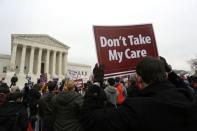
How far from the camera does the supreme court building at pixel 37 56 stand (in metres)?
60.9

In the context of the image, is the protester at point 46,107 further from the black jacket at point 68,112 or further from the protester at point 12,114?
the black jacket at point 68,112

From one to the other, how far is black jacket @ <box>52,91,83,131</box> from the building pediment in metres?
60.2

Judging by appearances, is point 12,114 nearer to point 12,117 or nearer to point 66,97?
point 12,117

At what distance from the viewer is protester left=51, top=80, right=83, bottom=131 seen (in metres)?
4.30

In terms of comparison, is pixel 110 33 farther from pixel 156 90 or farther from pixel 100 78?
pixel 156 90

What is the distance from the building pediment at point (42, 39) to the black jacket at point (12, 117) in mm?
59486

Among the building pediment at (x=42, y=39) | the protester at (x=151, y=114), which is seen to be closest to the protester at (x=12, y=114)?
the protester at (x=151, y=114)

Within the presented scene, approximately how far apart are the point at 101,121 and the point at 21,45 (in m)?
63.9

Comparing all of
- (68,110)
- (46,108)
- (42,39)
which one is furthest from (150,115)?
(42,39)

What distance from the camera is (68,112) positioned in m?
→ 4.35

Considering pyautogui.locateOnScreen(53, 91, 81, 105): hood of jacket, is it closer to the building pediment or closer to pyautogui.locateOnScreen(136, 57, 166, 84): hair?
pyautogui.locateOnScreen(136, 57, 166, 84): hair

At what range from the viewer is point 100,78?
116 inches

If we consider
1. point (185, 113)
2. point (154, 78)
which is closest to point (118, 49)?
point (154, 78)

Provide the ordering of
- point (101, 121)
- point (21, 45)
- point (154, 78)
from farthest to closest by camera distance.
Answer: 1. point (21, 45)
2. point (154, 78)
3. point (101, 121)
